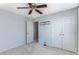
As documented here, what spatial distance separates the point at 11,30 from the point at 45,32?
2018mm

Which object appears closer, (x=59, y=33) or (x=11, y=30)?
(x=11, y=30)

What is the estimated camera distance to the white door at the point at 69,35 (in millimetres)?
3812

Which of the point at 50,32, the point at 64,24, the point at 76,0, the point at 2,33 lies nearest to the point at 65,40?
the point at 64,24

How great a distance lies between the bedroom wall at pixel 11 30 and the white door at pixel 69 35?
2.36 metres

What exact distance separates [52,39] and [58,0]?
4.24 m

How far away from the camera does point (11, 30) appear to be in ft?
13.8

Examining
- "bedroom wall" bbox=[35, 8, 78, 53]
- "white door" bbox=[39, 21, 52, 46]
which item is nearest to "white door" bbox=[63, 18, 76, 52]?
"bedroom wall" bbox=[35, 8, 78, 53]

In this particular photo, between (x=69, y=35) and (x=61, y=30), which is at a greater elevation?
(x=61, y=30)

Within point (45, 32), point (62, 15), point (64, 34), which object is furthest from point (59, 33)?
point (45, 32)

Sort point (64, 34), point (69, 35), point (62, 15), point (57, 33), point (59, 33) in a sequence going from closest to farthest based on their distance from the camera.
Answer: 1. point (69, 35)
2. point (64, 34)
3. point (62, 15)
4. point (59, 33)
5. point (57, 33)

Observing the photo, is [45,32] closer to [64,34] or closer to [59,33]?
[59,33]

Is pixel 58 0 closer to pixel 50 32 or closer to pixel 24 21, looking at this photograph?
pixel 50 32

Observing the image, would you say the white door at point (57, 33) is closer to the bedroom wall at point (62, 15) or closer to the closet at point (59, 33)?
the closet at point (59, 33)

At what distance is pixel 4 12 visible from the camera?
3805 mm
